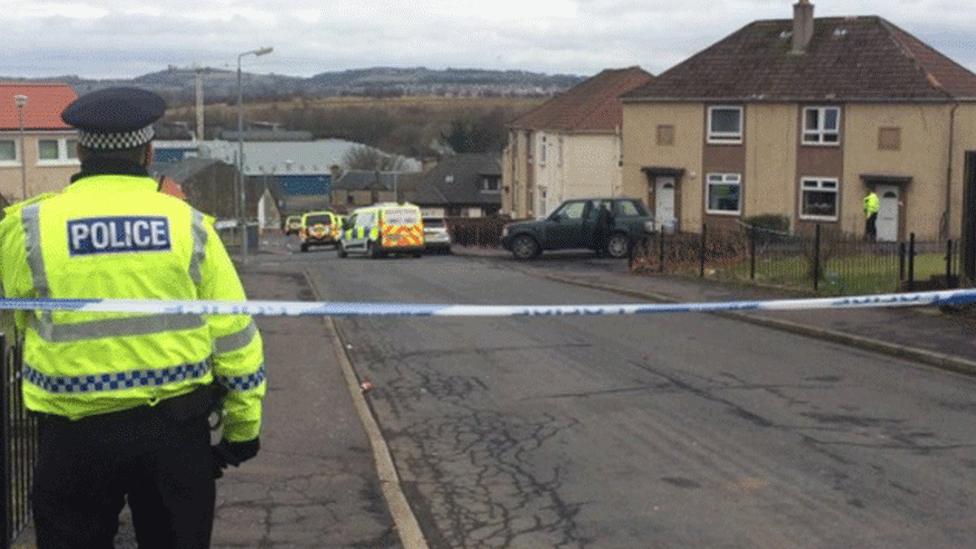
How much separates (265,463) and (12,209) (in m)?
5.17

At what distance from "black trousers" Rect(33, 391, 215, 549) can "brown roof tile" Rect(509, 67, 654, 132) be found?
180ft

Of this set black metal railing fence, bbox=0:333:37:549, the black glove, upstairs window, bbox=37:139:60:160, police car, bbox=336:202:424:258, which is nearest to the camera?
the black glove

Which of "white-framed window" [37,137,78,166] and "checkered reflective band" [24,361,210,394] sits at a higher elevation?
"white-framed window" [37,137,78,166]

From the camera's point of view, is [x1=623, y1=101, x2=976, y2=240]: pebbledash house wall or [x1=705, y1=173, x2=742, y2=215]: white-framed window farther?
[x1=705, y1=173, x2=742, y2=215]: white-framed window

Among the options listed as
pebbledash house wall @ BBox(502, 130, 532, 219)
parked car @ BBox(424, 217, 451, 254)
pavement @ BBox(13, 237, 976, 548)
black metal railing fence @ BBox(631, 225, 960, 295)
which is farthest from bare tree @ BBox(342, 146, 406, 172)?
pavement @ BBox(13, 237, 976, 548)

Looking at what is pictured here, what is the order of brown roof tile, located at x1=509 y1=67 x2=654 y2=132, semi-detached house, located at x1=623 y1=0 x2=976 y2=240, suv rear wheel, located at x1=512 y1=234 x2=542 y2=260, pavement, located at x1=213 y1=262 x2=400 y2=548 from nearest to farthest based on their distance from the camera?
pavement, located at x1=213 y1=262 x2=400 y2=548
suv rear wheel, located at x1=512 y1=234 x2=542 y2=260
semi-detached house, located at x1=623 y1=0 x2=976 y2=240
brown roof tile, located at x1=509 y1=67 x2=654 y2=132

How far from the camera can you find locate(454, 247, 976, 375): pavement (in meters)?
14.7

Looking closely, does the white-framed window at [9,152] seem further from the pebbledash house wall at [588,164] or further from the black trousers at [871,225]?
the black trousers at [871,225]

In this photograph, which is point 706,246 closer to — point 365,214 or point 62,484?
point 365,214

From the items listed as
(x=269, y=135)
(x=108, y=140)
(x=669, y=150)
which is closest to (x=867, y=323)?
(x=108, y=140)

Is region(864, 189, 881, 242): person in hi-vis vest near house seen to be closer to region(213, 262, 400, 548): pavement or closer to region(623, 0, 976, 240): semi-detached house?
region(623, 0, 976, 240): semi-detached house

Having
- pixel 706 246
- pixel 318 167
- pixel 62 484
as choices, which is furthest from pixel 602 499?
pixel 318 167

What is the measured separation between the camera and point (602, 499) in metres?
8.43

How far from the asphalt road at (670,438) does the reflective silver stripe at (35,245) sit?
3.74 m
